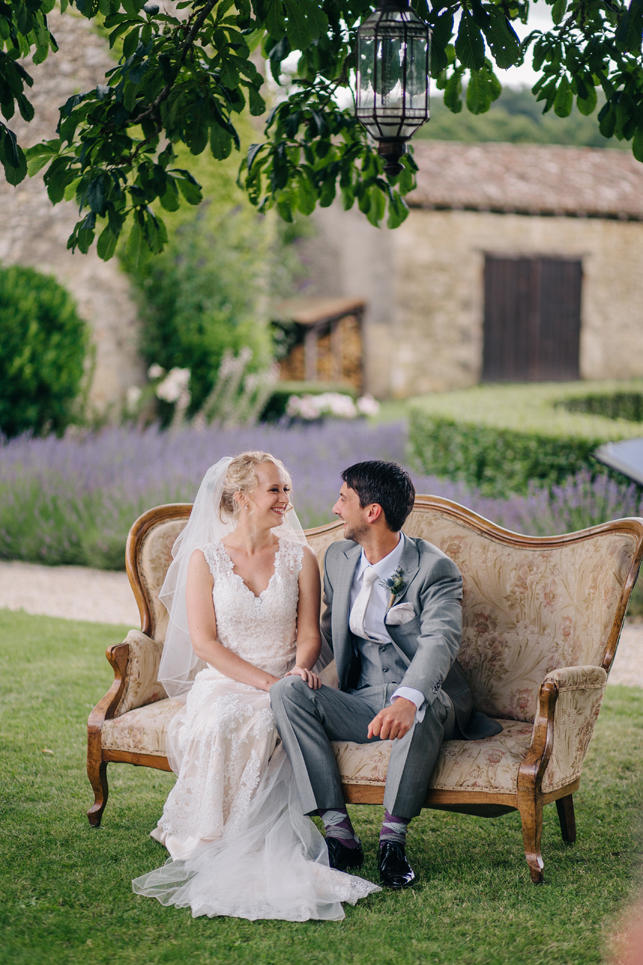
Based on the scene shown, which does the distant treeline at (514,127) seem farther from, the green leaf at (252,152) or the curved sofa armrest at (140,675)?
the curved sofa armrest at (140,675)

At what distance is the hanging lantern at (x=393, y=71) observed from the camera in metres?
3.03

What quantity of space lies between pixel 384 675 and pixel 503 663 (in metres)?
0.48

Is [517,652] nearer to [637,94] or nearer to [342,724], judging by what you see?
[342,724]

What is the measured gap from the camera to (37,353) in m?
10.4

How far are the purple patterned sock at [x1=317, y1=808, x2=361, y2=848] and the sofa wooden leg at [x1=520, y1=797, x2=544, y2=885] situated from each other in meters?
0.54

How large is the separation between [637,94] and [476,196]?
14.2 metres

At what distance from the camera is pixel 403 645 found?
3.24 m

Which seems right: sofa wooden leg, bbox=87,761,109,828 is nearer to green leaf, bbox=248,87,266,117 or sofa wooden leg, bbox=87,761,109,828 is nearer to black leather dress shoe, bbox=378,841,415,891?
black leather dress shoe, bbox=378,841,415,891

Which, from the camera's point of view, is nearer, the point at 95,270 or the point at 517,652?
the point at 517,652

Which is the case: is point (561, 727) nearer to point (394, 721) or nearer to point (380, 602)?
point (394, 721)

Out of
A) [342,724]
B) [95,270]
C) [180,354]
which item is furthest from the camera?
[180,354]

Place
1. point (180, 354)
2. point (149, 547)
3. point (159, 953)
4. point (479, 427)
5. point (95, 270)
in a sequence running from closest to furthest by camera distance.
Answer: point (159, 953), point (149, 547), point (479, 427), point (95, 270), point (180, 354)

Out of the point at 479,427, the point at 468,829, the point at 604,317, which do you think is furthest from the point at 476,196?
the point at 468,829

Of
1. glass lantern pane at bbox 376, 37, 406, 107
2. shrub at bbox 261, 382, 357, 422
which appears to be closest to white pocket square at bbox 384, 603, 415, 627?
glass lantern pane at bbox 376, 37, 406, 107
